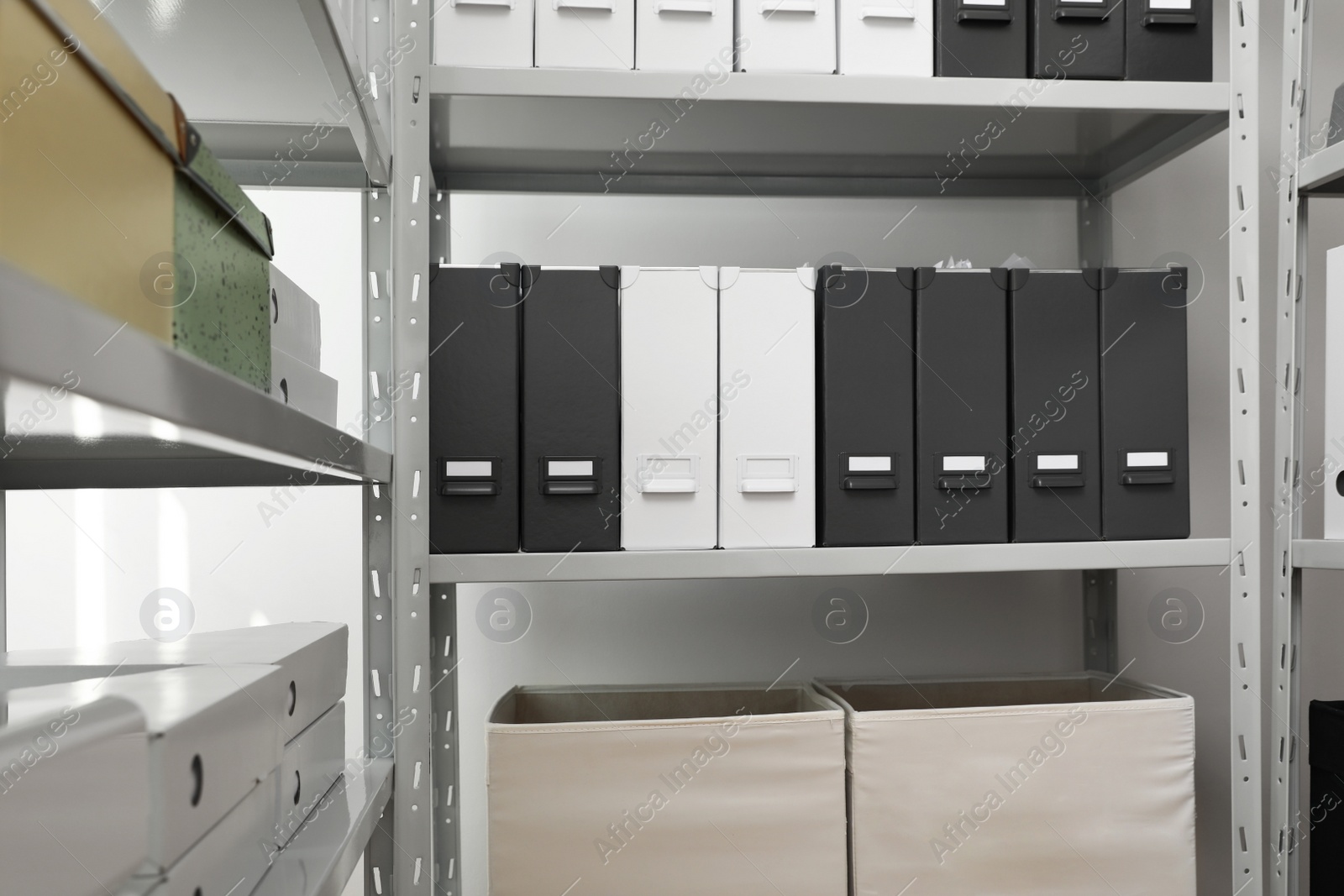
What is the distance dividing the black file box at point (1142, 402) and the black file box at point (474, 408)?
0.69 metres

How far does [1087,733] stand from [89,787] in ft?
3.23

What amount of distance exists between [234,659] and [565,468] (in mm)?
393

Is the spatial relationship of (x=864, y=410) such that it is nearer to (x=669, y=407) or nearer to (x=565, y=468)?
(x=669, y=407)

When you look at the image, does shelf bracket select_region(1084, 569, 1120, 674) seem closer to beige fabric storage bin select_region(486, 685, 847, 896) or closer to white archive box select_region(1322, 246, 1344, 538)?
white archive box select_region(1322, 246, 1344, 538)

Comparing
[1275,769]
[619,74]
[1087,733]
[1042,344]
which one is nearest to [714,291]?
[619,74]

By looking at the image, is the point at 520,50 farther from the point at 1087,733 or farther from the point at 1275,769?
the point at 1275,769

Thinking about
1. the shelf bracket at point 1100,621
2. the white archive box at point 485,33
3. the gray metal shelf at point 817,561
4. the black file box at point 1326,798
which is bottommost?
the black file box at point 1326,798

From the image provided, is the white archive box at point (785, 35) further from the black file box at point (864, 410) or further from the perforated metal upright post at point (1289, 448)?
the perforated metal upright post at point (1289, 448)

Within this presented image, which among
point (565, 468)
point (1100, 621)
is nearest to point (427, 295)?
point (565, 468)

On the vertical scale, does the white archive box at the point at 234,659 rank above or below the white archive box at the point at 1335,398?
below

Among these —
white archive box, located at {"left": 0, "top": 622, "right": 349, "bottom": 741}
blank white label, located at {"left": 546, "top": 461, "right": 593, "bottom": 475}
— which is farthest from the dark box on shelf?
white archive box, located at {"left": 0, "top": 622, "right": 349, "bottom": 741}

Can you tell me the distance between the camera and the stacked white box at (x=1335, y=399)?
103cm

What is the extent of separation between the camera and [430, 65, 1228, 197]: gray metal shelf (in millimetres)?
990

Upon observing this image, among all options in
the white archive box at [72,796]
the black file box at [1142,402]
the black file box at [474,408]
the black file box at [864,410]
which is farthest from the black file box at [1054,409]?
the white archive box at [72,796]
